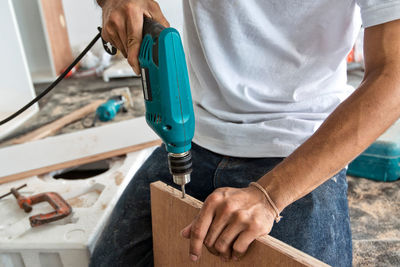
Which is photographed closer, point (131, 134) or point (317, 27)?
point (317, 27)

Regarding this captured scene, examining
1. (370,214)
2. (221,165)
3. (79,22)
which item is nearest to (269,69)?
(221,165)

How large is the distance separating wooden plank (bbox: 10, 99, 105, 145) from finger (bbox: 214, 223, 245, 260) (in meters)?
1.63

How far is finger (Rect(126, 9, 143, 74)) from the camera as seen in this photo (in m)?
0.80

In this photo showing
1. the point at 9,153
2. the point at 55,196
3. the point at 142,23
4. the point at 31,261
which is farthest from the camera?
the point at 9,153

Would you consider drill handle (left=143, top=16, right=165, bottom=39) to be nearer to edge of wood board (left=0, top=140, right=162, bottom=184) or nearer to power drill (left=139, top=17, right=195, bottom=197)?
power drill (left=139, top=17, right=195, bottom=197)

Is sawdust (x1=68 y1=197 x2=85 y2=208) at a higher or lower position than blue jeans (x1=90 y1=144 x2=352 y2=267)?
lower

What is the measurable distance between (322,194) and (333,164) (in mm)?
206

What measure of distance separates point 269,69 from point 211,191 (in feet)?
1.15

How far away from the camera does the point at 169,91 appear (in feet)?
2.44

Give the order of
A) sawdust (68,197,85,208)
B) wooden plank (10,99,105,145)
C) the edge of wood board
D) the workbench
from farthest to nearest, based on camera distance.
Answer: wooden plank (10,99,105,145)
the edge of wood board
sawdust (68,197,85,208)
the workbench

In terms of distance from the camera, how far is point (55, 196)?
130cm

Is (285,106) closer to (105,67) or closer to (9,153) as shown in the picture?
(9,153)

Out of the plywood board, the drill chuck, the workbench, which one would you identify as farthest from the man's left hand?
the plywood board

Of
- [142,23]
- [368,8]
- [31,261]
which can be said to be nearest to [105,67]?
[31,261]
